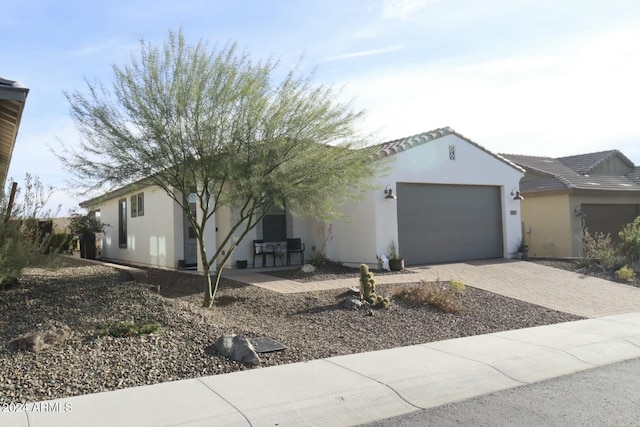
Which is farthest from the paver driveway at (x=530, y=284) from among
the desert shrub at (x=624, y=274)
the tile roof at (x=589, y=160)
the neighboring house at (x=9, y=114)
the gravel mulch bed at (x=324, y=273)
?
the tile roof at (x=589, y=160)

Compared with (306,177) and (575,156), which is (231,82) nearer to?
(306,177)

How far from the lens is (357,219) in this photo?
16969 millimetres

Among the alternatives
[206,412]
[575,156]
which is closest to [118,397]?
[206,412]

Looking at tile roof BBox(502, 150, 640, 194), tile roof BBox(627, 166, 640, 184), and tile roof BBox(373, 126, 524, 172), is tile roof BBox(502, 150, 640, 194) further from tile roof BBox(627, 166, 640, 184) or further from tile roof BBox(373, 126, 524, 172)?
tile roof BBox(373, 126, 524, 172)

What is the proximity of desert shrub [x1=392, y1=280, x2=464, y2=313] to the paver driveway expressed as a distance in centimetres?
175

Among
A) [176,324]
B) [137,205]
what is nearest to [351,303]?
[176,324]

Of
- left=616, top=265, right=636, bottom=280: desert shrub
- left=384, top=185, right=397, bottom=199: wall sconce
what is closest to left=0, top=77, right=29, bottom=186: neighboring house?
left=384, top=185, right=397, bottom=199: wall sconce

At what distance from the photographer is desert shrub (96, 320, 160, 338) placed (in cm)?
749

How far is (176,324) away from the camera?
8.12m

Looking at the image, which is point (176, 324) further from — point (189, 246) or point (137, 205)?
point (137, 205)

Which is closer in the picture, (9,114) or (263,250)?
(9,114)

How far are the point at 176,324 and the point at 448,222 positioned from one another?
11.9 meters

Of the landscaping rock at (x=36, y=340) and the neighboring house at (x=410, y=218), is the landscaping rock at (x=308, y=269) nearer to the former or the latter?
the neighboring house at (x=410, y=218)

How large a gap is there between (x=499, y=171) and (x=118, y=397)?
649 inches
